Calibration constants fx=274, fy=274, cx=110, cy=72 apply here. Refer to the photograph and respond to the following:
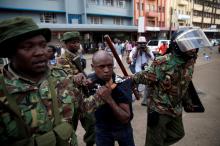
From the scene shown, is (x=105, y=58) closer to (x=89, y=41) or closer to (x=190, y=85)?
(x=190, y=85)

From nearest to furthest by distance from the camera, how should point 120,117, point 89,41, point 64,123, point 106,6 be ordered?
point 64,123
point 120,117
point 89,41
point 106,6

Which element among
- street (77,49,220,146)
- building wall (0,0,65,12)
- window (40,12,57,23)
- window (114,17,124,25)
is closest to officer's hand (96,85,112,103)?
street (77,49,220,146)

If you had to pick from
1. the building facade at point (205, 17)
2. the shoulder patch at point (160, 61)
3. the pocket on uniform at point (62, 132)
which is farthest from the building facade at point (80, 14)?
the building facade at point (205, 17)

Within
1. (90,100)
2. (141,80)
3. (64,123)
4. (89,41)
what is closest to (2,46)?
(64,123)

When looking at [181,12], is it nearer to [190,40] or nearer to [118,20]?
[118,20]

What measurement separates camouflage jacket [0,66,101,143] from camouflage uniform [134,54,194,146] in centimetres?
151

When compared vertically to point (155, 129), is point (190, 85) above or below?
above

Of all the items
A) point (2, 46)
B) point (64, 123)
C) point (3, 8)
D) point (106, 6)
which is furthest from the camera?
point (106, 6)

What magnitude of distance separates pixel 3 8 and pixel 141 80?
1022 inches

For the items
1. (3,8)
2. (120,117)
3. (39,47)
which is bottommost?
(120,117)

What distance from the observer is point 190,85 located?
3.36m

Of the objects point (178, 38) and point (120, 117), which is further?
point (178, 38)

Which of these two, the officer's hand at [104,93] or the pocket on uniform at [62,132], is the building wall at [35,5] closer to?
the officer's hand at [104,93]

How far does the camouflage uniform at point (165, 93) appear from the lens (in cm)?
310
